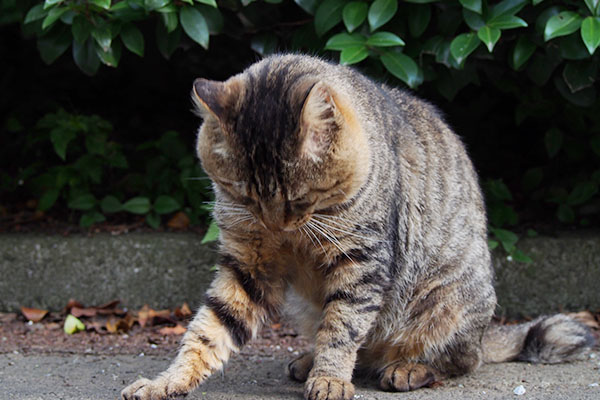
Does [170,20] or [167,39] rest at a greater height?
[170,20]

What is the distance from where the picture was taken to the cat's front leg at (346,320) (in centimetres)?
306

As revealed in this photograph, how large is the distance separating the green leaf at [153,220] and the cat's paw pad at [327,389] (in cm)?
209

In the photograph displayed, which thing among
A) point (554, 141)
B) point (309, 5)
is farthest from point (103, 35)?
point (554, 141)

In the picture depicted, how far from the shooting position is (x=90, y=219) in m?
4.81

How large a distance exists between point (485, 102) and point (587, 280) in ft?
4.99

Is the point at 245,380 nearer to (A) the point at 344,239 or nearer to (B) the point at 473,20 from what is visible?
(A) the point at 344,239

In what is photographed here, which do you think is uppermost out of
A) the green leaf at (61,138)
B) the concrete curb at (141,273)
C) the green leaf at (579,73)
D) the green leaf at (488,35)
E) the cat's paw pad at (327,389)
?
the green leaf at (488,35)

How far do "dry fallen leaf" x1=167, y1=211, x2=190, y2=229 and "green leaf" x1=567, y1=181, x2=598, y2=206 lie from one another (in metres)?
2.45

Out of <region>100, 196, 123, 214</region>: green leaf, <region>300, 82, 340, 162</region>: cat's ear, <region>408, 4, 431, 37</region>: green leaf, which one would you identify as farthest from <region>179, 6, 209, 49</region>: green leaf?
<region>100, 196, 123, 214</region>: green leaf

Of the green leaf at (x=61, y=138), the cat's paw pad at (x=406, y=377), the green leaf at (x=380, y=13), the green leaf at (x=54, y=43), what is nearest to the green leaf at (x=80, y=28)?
the green leaf at (x=54, y=43)

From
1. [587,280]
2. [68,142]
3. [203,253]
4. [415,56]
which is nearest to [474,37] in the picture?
[415,56]

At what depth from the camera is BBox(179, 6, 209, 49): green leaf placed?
3756 millimetres

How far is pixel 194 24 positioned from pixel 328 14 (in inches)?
26.6

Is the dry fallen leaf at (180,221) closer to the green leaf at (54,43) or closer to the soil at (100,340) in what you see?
the soil at (100,340)
